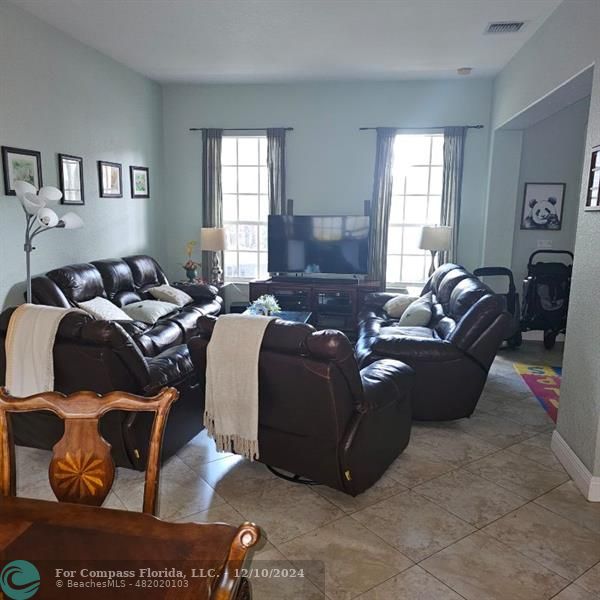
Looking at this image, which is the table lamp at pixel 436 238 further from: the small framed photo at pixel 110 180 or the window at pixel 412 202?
the small framed photo at pixel 110 180

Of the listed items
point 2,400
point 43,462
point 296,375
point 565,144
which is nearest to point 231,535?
point 2,400

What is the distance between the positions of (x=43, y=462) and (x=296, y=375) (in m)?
1.81

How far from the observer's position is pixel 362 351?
12.7 feet

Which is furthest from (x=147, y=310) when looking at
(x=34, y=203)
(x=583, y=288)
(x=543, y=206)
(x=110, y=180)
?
(x=543, y=206)

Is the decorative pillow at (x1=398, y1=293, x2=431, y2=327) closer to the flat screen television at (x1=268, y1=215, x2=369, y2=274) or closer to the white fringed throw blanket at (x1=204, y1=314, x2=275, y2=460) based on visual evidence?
the flat screen television at (x1=268, y1=215, x2=369, y2=274)

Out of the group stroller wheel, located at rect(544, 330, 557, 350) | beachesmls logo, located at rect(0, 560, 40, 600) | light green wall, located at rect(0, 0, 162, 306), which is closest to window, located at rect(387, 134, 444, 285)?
stroller wheel, located at rect(544, 330, 557, 350)

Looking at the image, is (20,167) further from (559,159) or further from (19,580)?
(559,159)

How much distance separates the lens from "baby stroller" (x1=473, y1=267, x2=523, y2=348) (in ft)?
18.2

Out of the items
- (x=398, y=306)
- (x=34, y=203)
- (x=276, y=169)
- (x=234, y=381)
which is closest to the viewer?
(x=234, y=381)

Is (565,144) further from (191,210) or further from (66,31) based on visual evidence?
(66,31)

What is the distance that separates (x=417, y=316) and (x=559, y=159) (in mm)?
2978

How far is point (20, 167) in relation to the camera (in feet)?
13.9

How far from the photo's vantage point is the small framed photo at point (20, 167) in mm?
4078

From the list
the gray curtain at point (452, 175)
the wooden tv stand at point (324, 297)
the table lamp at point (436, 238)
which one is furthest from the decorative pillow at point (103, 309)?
the gray curtain at point (452, 175)
